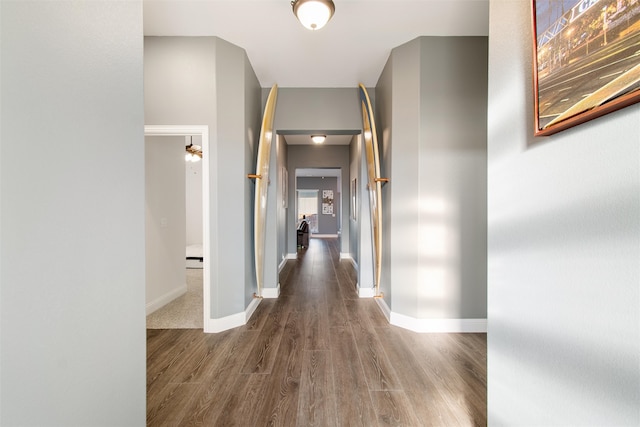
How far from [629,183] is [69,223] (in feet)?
5.24

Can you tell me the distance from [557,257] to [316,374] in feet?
5.56

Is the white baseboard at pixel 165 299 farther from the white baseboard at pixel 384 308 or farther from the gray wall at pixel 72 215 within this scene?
the white baseboard at pixel 384 308

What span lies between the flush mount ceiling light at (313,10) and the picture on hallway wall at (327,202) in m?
10.4

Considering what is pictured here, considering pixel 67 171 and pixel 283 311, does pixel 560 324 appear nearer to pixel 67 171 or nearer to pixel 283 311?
pixel 67 171

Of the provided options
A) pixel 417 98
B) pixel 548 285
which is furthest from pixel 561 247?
pixel 417 98

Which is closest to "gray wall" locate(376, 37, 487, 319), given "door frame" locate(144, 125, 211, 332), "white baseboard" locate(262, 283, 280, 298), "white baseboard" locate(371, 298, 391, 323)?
"white baseboard" locate(371, 298, 391, 323)

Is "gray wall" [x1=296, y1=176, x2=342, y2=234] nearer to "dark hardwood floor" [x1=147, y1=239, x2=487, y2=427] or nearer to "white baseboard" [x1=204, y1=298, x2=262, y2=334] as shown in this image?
"dark hardwood floor" [x1=147, y1=239, x2=487, y2=427]

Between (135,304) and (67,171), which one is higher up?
(67,171)

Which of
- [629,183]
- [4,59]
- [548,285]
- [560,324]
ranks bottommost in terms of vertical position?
[560,324]

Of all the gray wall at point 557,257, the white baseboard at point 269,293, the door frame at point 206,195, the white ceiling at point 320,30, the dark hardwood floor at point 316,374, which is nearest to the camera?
the gray wall at point 557,257

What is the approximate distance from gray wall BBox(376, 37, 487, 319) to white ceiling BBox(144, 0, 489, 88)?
24 cm

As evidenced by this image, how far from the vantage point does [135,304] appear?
1.02 metres

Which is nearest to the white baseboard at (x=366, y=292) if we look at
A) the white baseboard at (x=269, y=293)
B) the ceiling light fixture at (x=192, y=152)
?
the white baseboard at (x=269, y=293)

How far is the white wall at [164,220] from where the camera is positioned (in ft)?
10.4
